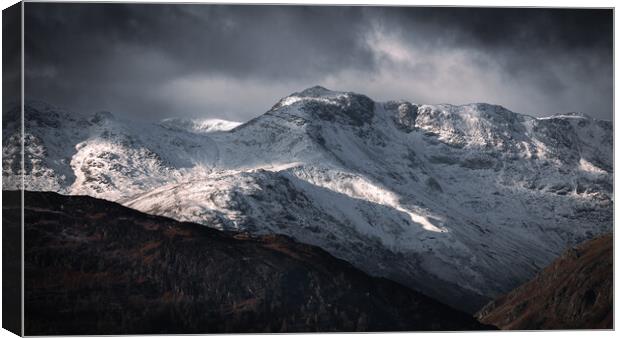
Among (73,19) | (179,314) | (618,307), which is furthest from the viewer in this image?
(179,314)

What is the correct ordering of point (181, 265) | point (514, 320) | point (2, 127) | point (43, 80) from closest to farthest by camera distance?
point (2, 127) < point (43, 80) < point (181, 265) < point (514, 320)

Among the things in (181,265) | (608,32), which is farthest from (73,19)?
(181,265)

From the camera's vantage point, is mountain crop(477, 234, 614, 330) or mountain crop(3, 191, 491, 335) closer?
mountain crop(3, 191, 491, 335)

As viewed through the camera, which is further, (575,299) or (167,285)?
(575,299)

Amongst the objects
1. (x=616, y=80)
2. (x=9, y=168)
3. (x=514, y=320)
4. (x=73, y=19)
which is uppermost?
(x=73, y=19)

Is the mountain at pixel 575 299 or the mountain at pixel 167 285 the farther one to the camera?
the mountain at pixel 575 299

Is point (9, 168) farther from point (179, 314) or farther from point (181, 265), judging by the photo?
point (181, 265)

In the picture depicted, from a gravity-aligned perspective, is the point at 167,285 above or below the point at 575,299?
above

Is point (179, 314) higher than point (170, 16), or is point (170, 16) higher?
point (170, 16)
